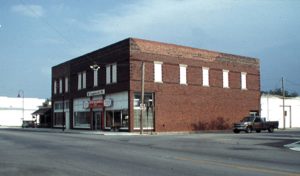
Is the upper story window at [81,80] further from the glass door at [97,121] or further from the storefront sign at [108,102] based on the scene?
the storefront sign at [108,102]

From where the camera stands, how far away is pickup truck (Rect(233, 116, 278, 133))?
4884 cm

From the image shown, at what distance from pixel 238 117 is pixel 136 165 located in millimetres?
45973

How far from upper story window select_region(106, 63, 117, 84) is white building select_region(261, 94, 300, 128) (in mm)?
27057

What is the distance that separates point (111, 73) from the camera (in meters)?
51.6

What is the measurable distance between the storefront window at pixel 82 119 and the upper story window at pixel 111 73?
23.9 ft

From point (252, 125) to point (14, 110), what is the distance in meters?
74.3

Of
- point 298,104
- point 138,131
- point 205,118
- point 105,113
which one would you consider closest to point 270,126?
point 205,118

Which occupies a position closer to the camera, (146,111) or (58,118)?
(146,111)

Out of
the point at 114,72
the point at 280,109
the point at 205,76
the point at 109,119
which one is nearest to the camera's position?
the point at 114,72

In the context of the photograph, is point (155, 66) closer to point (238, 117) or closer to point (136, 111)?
point (136, 111)

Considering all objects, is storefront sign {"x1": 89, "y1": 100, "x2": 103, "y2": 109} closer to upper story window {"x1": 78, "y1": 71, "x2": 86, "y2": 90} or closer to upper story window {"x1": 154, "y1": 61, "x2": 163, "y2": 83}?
upper story window {"x1": 78, "y1": 71, "x2": 86, "y2": 90}

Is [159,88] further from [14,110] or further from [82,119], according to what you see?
[14,110]

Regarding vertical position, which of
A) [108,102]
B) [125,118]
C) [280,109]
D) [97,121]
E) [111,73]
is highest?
[111,73]

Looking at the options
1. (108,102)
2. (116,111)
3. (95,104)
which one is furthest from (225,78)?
(95,104)
